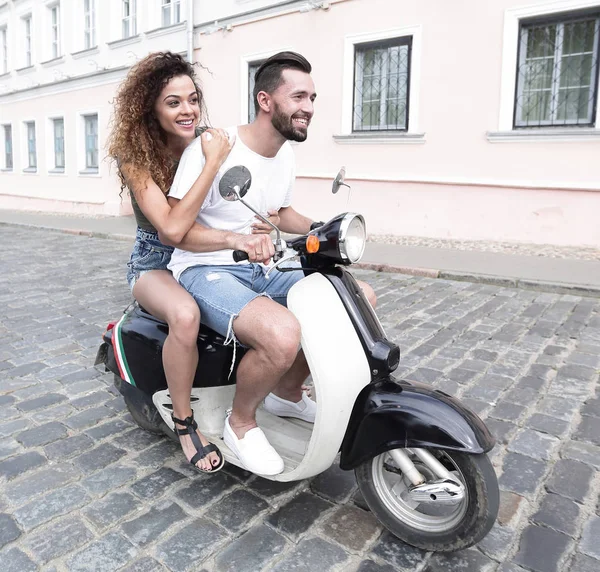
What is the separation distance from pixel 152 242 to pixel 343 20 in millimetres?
9501

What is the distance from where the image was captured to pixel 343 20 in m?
Result: 10.9

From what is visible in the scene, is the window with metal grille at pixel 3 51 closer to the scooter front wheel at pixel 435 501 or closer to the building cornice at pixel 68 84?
the building cornice at pixel 68 84

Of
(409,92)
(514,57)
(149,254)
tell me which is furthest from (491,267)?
(149,254)

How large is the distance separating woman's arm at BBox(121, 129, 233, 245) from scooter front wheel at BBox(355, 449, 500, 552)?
3.78 ft

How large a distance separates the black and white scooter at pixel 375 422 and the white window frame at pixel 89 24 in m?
18.1

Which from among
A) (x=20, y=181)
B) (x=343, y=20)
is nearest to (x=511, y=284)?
(x=343, y=20)

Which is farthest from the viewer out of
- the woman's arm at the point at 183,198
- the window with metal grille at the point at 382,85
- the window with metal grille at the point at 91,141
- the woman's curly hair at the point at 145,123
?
the window with metal grille at the point at 91,141

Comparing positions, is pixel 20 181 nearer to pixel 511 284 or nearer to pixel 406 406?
pixel 511 284

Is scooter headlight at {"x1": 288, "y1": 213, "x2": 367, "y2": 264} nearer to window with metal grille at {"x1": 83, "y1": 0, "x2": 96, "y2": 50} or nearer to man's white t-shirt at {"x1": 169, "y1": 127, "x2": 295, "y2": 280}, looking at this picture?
man's white t-shirt at {"x1": 169, "y1": 127, "x2": 295, "y2": 280}

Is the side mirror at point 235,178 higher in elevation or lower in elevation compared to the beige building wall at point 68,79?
lower

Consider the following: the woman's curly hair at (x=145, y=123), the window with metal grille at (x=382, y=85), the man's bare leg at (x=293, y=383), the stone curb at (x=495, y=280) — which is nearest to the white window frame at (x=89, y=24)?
the window with metal grille at (x=382, y=85)

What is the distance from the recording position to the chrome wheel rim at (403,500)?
80.3 inches

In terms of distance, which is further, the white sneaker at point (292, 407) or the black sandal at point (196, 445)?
the white sneaker at point (292, 407)

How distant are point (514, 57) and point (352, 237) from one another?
8.41 m
